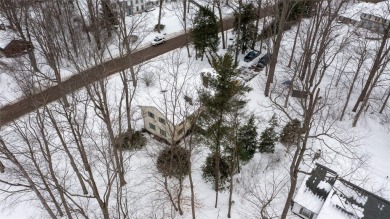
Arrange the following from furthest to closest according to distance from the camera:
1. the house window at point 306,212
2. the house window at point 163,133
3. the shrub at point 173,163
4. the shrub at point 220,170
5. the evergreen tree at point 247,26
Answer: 1. the evergreen tree at point 247,26
2. the house window at point 163,133
3. the shrub at point 220,170
4. the shrub at point 173,163
5. the house window at point 306,212

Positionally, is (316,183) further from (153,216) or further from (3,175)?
(3,175)

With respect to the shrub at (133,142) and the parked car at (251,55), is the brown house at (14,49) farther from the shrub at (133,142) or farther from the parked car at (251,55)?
the parked car at (251,55)

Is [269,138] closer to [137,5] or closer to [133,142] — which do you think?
[133,142]

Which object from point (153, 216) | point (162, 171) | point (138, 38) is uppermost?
point (138, 38)

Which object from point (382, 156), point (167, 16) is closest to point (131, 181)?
point (382, 156)

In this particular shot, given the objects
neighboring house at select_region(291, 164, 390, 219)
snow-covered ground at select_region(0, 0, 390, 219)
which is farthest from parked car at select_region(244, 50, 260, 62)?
neighboring house at select_region(291, 164, 390, 219)

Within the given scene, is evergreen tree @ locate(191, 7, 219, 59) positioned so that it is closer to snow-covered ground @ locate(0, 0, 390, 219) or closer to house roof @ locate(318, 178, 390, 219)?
snow-covered ground @ locate(0, 0, 390, 219)

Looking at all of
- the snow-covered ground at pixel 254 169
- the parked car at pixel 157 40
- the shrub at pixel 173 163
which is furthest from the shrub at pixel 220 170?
the parked car at pixel 157 40
